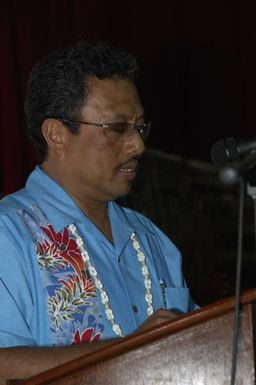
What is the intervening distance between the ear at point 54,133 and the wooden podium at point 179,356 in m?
0.72

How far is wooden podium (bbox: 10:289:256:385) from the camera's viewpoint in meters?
1.25

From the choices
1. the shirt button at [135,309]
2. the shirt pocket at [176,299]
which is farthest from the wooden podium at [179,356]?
the shirt pocket at [176,299]

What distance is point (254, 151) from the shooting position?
1.25 m

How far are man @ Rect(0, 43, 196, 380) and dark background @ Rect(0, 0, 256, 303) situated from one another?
0.89 metres

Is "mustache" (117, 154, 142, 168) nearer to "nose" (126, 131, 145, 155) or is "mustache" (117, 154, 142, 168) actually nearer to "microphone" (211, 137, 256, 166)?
"nose" (126, 131, 145, 155)

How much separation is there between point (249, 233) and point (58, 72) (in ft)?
5.82

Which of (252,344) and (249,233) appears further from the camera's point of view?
(249,233)

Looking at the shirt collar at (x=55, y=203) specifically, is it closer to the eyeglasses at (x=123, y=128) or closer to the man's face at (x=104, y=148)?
the man's face at (x=104, y=148)

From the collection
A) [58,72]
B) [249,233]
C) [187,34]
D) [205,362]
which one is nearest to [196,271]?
[249,233]

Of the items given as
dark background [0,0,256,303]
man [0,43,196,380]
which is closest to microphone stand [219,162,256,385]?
man [0,43,196,380]

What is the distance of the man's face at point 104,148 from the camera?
1.90 m

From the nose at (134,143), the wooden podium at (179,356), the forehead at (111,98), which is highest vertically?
the forehead at (111,98)

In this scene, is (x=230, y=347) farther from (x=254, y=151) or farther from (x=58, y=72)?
(x=58, y=72)

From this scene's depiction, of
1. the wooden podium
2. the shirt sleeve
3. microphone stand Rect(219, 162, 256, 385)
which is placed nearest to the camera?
microphone stand Rect(219, 162, 256, 385)
